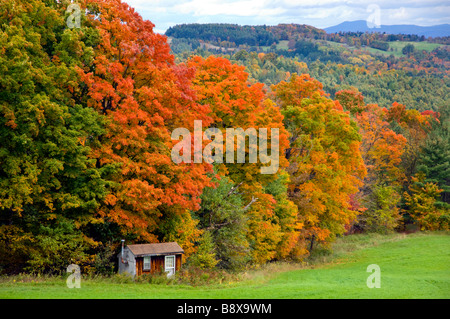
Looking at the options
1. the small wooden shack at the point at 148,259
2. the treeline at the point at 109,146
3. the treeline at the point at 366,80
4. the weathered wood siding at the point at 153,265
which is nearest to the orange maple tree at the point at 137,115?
the treeline at the point at 109,146

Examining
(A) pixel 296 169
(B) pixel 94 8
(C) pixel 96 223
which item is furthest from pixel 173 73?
(A) pixel 296 169

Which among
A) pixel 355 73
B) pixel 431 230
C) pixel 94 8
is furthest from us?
pixel 355 73

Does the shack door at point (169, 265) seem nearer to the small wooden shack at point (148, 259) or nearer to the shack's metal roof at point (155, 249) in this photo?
the small wooden shack at point (148, 259)

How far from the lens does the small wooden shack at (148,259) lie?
22234mm

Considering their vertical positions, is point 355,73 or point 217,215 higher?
point 355,73

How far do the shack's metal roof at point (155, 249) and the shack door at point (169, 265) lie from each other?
1.46 feet

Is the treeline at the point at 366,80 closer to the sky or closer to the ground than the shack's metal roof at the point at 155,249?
closer to the sky

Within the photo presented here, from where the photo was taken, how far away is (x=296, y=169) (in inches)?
1545

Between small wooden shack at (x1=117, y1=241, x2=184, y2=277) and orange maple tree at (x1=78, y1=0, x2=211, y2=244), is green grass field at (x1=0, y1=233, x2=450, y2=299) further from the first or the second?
orange maple tree at (x1=78, y1=0, x2=211, y2=244)

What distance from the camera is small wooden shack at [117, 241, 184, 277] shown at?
72.9ft

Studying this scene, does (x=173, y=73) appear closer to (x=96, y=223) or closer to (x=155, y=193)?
(x=155, y=193)

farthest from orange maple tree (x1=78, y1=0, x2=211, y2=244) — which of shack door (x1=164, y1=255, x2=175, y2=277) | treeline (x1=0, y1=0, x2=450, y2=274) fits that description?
shack door (x1=164, y1=255, x2=175, y2=277)
